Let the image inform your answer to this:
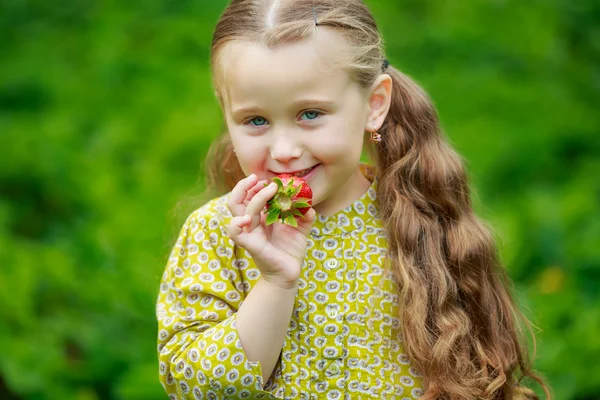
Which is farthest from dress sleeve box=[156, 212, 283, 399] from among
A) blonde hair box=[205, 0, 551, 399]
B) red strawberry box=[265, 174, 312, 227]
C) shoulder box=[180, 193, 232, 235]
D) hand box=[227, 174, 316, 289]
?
blonde hair box=[205, 0, 551, 399]

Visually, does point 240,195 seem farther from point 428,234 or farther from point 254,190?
point 428,234

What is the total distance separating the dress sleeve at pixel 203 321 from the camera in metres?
2.26

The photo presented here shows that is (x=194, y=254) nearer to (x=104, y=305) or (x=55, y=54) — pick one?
(x=104, y=305)

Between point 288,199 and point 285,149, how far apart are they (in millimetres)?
123

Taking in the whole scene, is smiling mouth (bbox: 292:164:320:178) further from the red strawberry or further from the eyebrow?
the eyebrow

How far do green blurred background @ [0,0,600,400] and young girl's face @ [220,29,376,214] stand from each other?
2.37 feet

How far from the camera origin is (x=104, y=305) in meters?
4.34

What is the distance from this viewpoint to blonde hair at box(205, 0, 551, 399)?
7.63ft

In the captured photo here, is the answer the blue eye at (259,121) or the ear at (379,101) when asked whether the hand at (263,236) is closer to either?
the blue eye at (259,121)

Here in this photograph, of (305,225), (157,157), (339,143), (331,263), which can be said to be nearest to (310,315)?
(331,263)

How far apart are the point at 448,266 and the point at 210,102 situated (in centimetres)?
359

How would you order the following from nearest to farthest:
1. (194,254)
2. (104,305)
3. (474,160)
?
(194,254) < (104,305) < (474,160)

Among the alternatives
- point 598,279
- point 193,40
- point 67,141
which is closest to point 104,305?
point 67,141

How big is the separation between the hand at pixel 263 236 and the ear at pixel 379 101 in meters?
0.36
